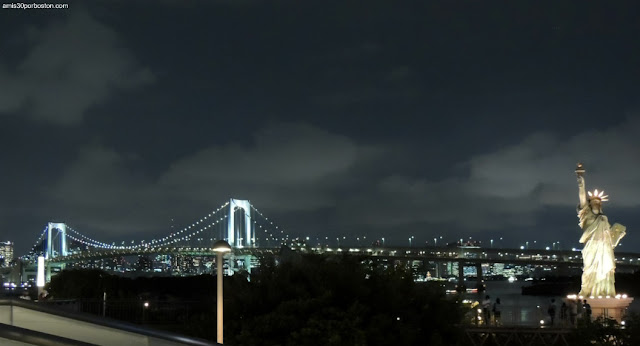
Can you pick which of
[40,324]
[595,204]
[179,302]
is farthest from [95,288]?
[40,324]

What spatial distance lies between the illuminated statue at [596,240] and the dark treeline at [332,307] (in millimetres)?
7903

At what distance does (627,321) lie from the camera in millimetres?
19141

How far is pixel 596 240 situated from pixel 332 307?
1230 centimetres

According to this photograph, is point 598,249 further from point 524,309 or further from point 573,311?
point 524,309

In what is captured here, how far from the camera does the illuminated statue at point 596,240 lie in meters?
24.2

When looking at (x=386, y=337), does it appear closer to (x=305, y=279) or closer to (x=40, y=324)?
(x=305, y=279)

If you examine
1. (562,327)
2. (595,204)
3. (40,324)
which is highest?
(595,204)

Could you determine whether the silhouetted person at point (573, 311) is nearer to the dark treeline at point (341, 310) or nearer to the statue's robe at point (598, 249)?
the statue's robe at point (598, 249)

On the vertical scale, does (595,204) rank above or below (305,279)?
above

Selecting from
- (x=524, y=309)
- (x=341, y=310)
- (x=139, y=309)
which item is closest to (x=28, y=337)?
(x=341, y=310)

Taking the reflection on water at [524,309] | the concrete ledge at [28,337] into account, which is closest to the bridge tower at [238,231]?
the reflection on water at [524,309]

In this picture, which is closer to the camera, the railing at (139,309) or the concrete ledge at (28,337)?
the concrete ledge at (28,337)

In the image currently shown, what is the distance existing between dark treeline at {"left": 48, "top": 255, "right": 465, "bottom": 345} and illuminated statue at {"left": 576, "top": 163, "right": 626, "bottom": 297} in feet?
25.9

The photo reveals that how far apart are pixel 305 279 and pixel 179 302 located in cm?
1118
